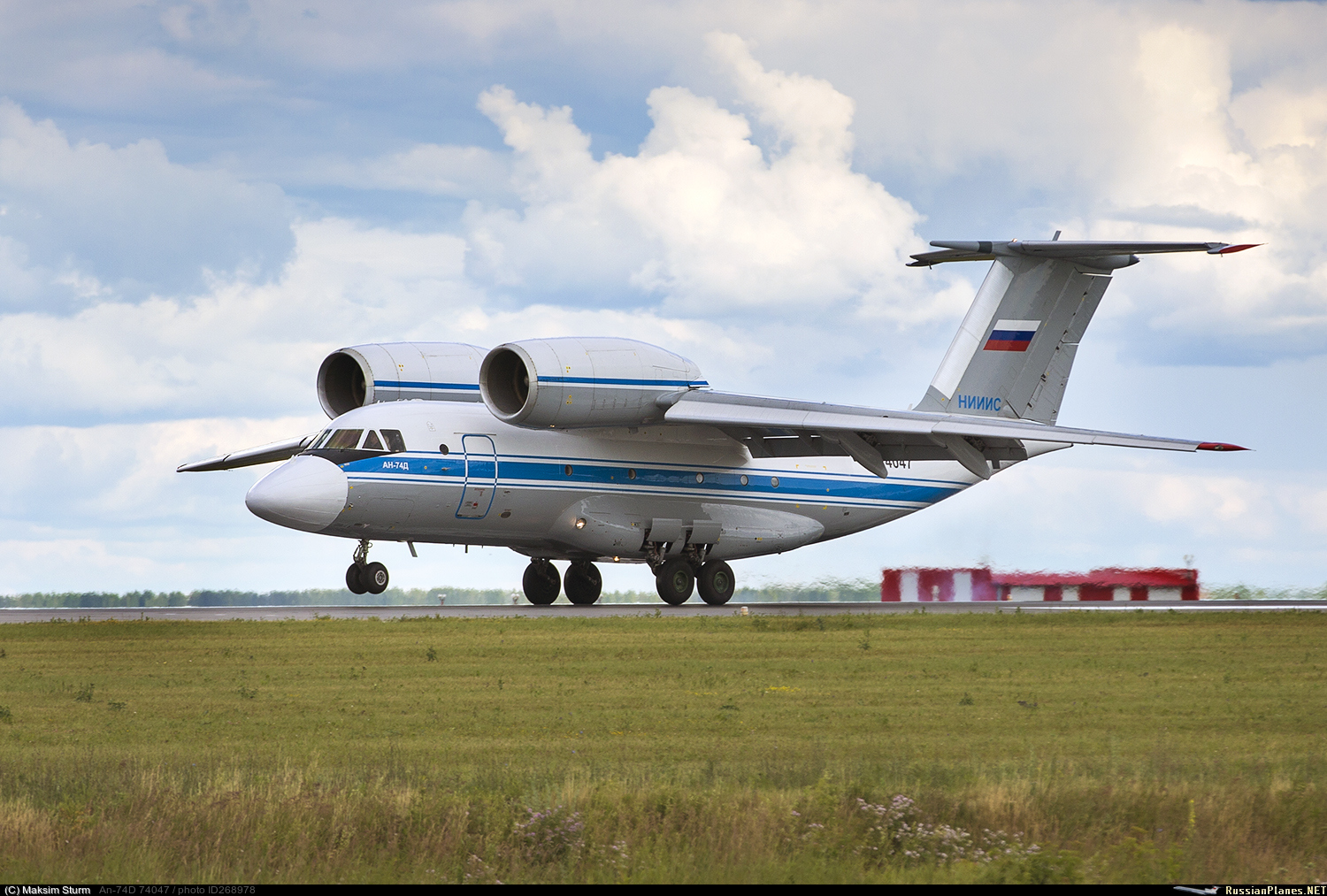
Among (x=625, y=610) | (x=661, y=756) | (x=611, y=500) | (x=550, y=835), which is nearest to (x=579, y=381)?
(x=611, y=500)

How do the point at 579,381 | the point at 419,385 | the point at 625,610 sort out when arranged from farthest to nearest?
the point at 419,385 → the point at 625,610 → the point at 579,381

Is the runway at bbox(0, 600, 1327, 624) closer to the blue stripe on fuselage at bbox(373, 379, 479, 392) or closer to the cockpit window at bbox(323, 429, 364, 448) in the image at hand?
the cockpit window at bbox(323, 429, 364, 448)

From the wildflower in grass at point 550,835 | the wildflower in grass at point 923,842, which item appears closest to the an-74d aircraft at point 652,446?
the wildflower in grass at point 550,835

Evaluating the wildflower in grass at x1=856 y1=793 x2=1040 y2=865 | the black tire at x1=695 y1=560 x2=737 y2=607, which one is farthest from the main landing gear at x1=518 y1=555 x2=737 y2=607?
the wildflower in grass at x1=856 y1=793 x2=1040 y2=865

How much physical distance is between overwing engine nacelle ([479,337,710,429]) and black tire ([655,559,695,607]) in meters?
4.06

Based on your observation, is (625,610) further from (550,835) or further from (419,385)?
(550,835)

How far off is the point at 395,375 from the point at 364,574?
464cm

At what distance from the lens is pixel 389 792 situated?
10391mm

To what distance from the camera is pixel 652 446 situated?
97.2ft

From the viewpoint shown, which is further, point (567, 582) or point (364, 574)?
point (567, 582)

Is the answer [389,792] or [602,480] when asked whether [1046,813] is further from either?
[602,480]

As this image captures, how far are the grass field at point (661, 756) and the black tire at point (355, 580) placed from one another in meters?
5.15

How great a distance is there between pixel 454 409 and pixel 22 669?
404 inches

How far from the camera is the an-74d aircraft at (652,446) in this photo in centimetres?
2609
